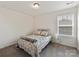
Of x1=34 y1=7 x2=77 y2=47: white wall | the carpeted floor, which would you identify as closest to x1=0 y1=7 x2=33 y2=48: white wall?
the carpeted floor

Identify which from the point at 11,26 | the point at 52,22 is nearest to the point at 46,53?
the point at 52,22

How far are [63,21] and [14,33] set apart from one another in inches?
116

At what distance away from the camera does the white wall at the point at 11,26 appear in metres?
3.26

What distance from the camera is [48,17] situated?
455 cm

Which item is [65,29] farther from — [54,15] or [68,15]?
[54,15]

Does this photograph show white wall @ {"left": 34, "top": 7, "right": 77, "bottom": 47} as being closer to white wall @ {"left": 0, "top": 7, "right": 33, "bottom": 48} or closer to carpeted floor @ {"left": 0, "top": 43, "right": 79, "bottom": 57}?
carpeted floor @ {"left": 0, "top": 43, "right": 79, "bottom": 57}

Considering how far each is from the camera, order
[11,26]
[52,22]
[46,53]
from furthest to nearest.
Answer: [52,22]
[11,26]
[46,53]

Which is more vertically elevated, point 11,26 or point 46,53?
point 11,26

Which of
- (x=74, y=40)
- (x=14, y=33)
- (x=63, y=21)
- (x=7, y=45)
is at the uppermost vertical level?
(x=63, y=21)

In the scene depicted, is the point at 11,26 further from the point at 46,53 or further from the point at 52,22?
the point at 52,22

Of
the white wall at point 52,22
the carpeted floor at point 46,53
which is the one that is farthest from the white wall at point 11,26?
the white wall at point 52,22

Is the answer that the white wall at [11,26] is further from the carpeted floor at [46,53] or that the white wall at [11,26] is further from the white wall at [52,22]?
the white wall at [52,22]

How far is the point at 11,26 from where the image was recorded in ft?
12.1

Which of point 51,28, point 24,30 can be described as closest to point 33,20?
point 24,30
